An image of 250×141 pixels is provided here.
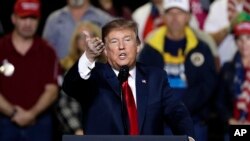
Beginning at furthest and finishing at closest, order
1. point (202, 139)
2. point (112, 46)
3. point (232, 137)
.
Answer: point (202, 139) < point (112, 46) < point (232, 137)

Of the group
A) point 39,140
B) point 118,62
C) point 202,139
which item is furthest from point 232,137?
point 39,140

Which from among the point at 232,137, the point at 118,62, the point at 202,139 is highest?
the point at 118,62

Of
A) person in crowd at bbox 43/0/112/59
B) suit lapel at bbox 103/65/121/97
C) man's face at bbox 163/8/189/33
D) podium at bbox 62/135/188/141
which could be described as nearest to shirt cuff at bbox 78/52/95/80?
suit lapel at bbox 103/65/121/97

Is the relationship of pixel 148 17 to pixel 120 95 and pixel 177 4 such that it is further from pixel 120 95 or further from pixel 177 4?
pixel 120 95

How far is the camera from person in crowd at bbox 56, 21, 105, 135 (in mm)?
7875

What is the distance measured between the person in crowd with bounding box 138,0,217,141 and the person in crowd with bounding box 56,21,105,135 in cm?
56

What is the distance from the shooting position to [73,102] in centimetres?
796

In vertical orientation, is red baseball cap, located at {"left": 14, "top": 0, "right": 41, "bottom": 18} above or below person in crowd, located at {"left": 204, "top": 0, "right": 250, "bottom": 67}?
above

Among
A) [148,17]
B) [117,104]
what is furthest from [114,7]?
[117,104]

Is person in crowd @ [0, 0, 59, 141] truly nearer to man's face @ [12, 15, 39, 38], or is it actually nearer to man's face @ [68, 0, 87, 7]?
man's face @ [12, 15, 39, 38]

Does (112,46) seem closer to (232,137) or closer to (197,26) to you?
(232,137)

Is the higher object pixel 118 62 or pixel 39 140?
pixel 118 62

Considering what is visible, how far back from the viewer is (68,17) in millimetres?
8328

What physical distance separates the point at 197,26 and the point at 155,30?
1.63ft
